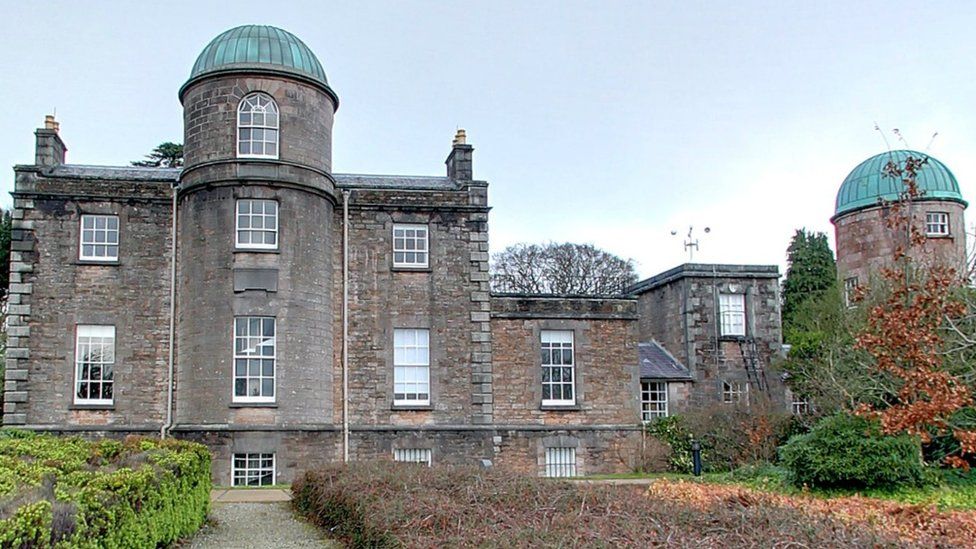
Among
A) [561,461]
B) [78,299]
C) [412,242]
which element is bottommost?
[561,461]

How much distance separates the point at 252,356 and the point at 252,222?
10.8 feet

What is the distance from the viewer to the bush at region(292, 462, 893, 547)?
22.0ft

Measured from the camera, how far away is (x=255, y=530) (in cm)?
1333

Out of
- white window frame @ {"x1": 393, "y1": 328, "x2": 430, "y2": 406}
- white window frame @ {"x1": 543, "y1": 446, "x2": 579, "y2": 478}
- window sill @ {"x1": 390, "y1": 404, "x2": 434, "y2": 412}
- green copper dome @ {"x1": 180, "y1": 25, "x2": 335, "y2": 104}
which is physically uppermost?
green copper dome @ {"x1": 180, "y1": 25, "x2": 335, "y2": 104}

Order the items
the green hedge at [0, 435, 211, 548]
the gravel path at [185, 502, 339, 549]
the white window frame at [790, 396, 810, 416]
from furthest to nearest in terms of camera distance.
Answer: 1. the white window frame at [790, 396, 810, 416]
2. the gravel path at [185, 502, 339, 549]
3. the green hedge at [0, 435, 211, 548]

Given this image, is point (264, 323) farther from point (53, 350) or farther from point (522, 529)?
point (522, 529)

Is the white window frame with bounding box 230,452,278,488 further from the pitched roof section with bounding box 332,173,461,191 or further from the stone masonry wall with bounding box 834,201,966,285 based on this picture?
the stone masonry wall with bounding box 834,201,966,285

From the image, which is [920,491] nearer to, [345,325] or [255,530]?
[255,530]

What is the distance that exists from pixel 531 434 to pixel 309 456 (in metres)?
5.99

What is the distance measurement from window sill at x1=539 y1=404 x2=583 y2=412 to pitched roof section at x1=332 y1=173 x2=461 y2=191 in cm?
636

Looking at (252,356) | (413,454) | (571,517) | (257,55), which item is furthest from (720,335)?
(571,517)

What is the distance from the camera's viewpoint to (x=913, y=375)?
487 inches

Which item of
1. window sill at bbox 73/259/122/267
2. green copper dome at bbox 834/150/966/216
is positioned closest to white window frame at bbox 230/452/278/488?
window sill at bbox 73/259/122/267

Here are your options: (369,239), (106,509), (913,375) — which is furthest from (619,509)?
(369,239)
